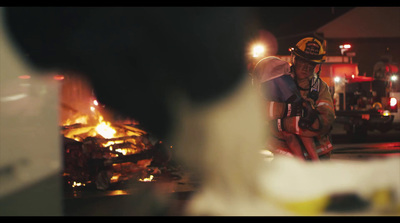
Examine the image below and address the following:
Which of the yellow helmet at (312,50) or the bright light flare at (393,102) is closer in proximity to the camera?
the yellow helmet at (312,50)

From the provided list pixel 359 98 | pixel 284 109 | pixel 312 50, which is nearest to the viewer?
pixel 284 109

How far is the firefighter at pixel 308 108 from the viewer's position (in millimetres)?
4797

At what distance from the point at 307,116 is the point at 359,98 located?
11673 millimetres

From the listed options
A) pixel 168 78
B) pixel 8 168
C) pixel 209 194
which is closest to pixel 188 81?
pixel 168 78

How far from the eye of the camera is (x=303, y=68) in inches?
196

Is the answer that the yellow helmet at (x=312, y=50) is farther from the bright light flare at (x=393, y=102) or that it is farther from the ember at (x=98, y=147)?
the bright light flare at (x=393, y=102)

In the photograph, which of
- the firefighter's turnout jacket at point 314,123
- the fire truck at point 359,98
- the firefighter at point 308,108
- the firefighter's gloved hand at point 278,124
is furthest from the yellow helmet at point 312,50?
the fire truck at point 359,98

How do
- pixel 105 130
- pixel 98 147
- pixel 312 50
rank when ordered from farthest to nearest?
pixel 105 130
pixel 98 147
pixel 312 50

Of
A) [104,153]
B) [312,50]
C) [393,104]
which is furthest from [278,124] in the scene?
[393,104]

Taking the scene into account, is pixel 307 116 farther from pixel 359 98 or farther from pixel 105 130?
pixel 359 98

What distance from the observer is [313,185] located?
18.4 ft

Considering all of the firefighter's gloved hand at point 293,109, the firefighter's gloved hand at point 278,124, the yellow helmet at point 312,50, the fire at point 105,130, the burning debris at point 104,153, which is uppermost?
the yellow helmet at point 312,50

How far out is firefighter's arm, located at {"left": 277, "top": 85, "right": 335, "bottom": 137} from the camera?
483 cm

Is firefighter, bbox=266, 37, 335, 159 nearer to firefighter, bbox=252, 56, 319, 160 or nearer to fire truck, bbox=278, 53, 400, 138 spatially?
firefighter, bbox=252, 56, 319, 160
